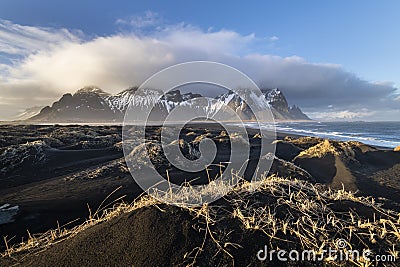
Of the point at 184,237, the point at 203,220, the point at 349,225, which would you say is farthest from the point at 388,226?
the point at 184,237

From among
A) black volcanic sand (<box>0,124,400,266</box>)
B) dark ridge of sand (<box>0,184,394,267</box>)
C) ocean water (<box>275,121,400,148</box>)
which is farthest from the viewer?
ocean water (<box>275,121,400,148</box>)

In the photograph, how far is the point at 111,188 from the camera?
9648 mm

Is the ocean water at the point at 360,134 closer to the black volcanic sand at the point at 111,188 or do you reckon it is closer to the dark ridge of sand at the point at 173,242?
the black volcanic sand at the point at 111,188

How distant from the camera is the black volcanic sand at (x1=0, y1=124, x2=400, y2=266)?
2.72 m

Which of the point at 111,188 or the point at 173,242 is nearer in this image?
the point at 173,242

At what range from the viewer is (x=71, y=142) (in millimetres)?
20219

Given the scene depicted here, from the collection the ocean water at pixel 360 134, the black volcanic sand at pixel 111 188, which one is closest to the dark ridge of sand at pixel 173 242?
the black volcanic sand at pixel 111 188

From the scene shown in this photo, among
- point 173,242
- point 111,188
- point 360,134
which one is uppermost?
point 173,242

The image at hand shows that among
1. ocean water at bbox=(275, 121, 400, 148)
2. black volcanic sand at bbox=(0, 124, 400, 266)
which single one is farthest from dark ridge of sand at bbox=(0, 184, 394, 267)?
ocean water at bbox=(275, 121, 400, 148)

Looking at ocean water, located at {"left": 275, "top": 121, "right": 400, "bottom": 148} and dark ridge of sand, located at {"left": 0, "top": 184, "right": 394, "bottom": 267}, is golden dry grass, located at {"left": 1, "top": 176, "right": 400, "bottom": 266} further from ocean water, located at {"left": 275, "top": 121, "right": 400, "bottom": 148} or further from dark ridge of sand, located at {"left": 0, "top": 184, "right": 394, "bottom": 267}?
ocean water, located at {"left": 275, "top": 121, "right": 400, "bottom": 148}

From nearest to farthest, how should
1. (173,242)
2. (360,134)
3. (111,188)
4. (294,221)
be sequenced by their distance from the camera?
(173,242), (294,221), (111,188), (360,134)

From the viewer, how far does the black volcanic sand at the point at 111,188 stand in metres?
2.72

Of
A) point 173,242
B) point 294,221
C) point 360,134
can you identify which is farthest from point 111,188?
point 360,134

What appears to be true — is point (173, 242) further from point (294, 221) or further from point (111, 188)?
point (111, 188)
